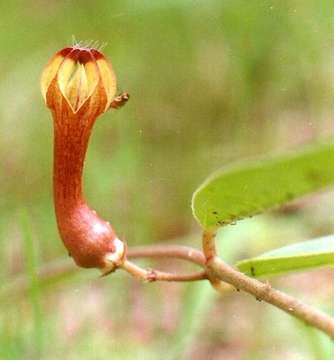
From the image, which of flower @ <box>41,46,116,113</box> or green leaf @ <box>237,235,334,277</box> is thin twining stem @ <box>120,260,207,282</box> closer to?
green leaf @ <box>237,235,334,277</box>

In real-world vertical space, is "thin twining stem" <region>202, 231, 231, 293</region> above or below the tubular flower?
below

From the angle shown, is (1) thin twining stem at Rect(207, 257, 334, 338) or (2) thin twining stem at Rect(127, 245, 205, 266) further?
(2) thin twining stem at Rect(127, 245, 205, 266)

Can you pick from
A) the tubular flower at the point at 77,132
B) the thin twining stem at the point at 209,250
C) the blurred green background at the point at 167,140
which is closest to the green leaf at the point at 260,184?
A: the thin twining stem at the point at 209,250

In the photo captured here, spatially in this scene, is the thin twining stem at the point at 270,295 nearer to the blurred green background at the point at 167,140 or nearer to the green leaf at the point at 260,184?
the green leaf at the point at 260,184

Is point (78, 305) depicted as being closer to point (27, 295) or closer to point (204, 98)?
point (27, 295)

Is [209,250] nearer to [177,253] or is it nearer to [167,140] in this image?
[177,253]

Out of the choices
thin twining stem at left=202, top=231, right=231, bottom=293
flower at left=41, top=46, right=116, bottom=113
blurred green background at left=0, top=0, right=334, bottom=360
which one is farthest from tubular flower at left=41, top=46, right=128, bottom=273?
blurred green background at left=0, top=0, right=334, bottom=360

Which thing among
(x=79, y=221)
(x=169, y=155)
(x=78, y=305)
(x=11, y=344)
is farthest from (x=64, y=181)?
(x=169, y=155)
